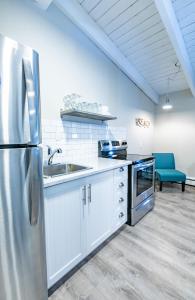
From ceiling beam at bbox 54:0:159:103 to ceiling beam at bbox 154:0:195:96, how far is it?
A: 0.91 m

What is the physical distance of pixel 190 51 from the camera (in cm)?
260

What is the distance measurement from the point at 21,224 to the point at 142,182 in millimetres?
1816

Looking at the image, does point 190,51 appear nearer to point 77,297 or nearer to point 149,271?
point 149,271

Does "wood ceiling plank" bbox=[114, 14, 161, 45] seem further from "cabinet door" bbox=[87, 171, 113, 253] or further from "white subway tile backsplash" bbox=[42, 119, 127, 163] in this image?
"cabinet door" bbox=[87, 171, 113, 253]

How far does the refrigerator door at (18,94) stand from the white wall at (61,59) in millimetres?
995

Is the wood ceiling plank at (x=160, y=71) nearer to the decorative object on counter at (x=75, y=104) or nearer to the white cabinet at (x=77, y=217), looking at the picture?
the decorative object on counter at (x=75, y=104)

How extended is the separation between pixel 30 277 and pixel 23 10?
234 cm

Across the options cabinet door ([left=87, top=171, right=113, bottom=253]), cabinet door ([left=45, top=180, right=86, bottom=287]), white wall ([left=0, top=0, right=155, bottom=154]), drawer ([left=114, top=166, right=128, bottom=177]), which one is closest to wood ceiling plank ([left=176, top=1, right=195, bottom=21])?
white wall ([left=0, top=0, right=155, bottom=154])

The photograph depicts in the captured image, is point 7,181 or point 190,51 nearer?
point 7,181

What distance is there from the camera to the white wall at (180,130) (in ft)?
12.6

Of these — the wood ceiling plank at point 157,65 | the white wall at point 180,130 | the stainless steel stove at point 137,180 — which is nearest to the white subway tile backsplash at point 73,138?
the stainless steel stove at point 137,180

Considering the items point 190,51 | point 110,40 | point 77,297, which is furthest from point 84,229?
point 190,51

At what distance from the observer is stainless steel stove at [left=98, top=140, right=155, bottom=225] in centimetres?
209

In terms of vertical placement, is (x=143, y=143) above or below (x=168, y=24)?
below
